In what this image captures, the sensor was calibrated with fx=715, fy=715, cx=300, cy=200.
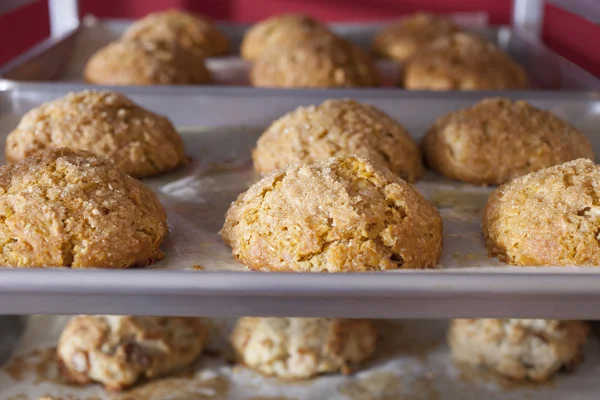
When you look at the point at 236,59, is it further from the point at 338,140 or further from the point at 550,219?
Answer: the point at 550,219

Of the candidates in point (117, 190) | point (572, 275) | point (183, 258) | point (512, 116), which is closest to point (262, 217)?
point (183, 258)

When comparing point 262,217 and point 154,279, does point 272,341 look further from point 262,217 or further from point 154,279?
point 154,279

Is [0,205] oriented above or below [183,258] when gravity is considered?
above

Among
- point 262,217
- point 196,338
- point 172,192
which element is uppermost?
point 262,217

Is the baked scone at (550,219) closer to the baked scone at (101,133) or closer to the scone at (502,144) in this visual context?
the scone at (502,144)

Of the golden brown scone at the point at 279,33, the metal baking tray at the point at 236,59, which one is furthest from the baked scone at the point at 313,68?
the metal baking tray at the point at 236,59

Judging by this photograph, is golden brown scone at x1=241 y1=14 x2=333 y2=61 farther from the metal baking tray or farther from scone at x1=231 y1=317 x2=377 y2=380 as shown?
scone at x1=231 y1=317 x2=377 y2=380

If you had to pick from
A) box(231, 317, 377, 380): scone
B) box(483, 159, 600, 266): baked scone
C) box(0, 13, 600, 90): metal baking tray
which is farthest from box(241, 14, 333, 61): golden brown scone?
box(483, 159, 600, 266): baked scone
